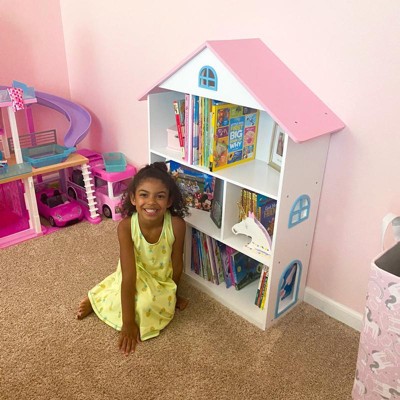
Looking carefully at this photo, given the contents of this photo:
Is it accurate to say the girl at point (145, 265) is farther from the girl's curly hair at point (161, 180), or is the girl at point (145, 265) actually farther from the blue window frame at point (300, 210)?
the blue window frame at point (300, 210)

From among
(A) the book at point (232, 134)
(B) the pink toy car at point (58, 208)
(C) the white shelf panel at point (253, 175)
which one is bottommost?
(B) the pink toy car at point (58, 208)

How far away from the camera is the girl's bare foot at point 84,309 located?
1722 mm

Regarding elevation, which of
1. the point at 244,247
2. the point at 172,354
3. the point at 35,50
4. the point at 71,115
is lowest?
the point at 172,354

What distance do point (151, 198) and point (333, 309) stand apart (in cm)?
86

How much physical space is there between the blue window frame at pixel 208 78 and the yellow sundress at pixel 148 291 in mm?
516

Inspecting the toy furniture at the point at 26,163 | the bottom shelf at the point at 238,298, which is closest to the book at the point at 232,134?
the bottom shelf at the point at 238,298

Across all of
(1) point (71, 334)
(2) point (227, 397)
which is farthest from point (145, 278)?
(2) point (227, 397)

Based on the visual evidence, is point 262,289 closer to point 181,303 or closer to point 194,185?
point 181,303

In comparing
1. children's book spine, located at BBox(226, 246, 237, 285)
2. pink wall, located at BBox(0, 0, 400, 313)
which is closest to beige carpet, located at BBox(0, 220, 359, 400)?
children's book spine, located at BBox(226, 246, 237, 285)

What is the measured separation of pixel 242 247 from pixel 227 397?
0.54m

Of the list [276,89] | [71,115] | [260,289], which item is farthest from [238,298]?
[71,115]

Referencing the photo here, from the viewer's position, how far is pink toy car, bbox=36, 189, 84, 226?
239 cm

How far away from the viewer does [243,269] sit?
1.90 metres

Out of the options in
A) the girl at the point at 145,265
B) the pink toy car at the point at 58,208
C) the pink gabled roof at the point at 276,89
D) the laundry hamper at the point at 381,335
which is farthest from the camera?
the pink toy car at the point at 58,208
